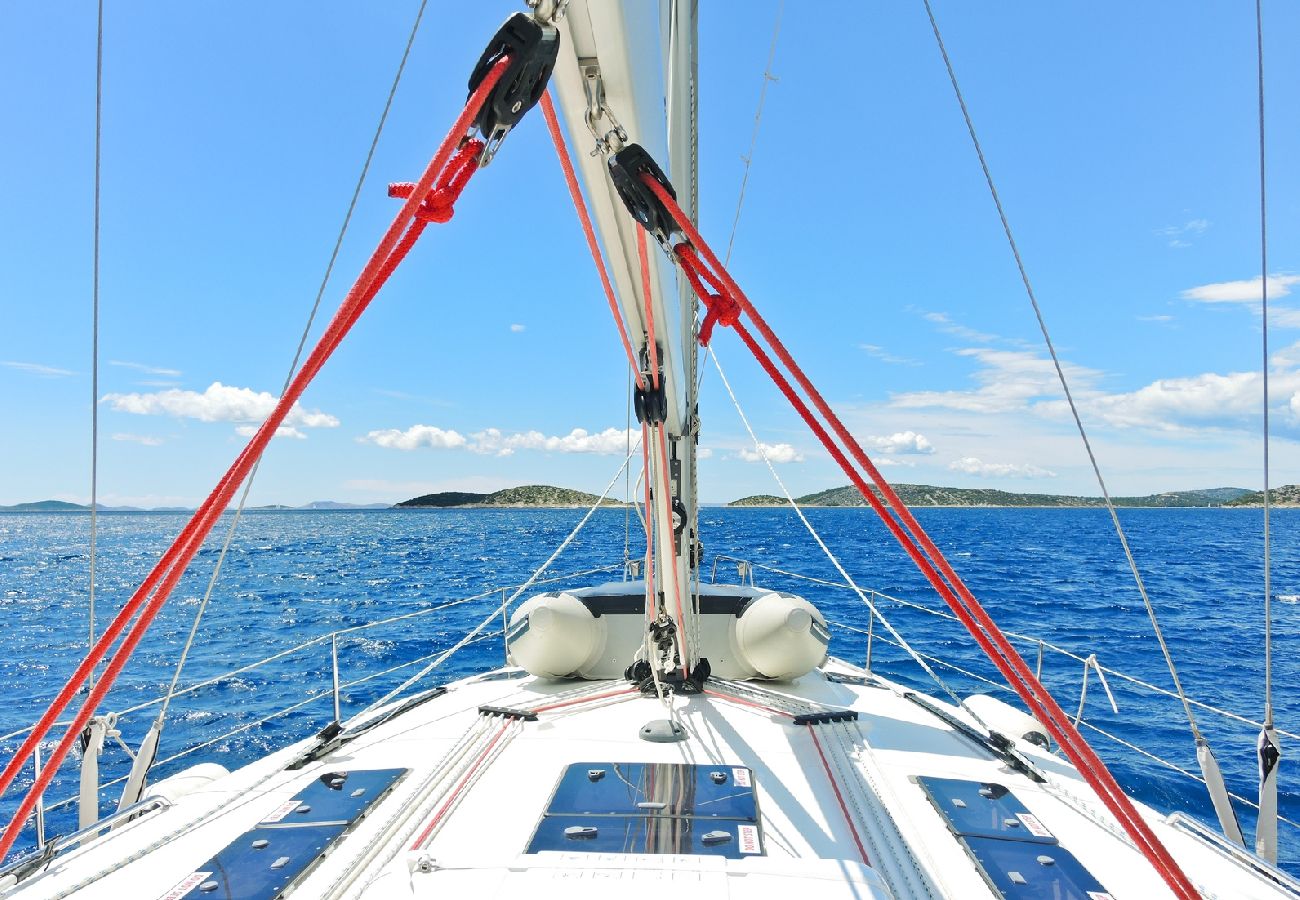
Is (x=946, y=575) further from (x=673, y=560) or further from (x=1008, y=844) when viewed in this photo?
(x=673, y=560)

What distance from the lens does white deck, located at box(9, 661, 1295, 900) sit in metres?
2.23

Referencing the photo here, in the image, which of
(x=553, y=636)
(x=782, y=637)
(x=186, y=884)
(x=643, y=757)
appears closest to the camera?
(x=186, y=884)

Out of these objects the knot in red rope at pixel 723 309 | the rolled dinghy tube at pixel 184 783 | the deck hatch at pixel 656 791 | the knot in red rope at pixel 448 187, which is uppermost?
the knot in red rope at pixel 448 187

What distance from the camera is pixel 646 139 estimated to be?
7.22 ft

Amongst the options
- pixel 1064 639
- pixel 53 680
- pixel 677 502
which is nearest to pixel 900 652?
pixel 1064 639

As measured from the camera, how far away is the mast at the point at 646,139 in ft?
6.16

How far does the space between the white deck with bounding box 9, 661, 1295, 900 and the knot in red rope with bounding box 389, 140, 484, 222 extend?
197cm

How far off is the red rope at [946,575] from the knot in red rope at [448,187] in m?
0.56

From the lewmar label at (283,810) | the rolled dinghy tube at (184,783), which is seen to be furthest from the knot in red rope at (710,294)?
the rolled dinghy tube at (184,783)

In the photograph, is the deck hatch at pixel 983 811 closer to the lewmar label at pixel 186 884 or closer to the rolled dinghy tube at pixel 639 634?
the rolled dinghy tube at pixel 639 634

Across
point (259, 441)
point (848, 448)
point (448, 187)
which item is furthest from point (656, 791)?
point (448, 187)

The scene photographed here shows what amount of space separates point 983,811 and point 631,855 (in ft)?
6.07

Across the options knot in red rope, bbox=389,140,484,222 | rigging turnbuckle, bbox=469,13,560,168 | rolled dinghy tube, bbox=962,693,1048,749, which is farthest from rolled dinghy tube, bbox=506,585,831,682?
rigging turnbuckle, bbox=469,13,560,168

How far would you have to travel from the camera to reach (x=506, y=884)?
2145 millimetres
